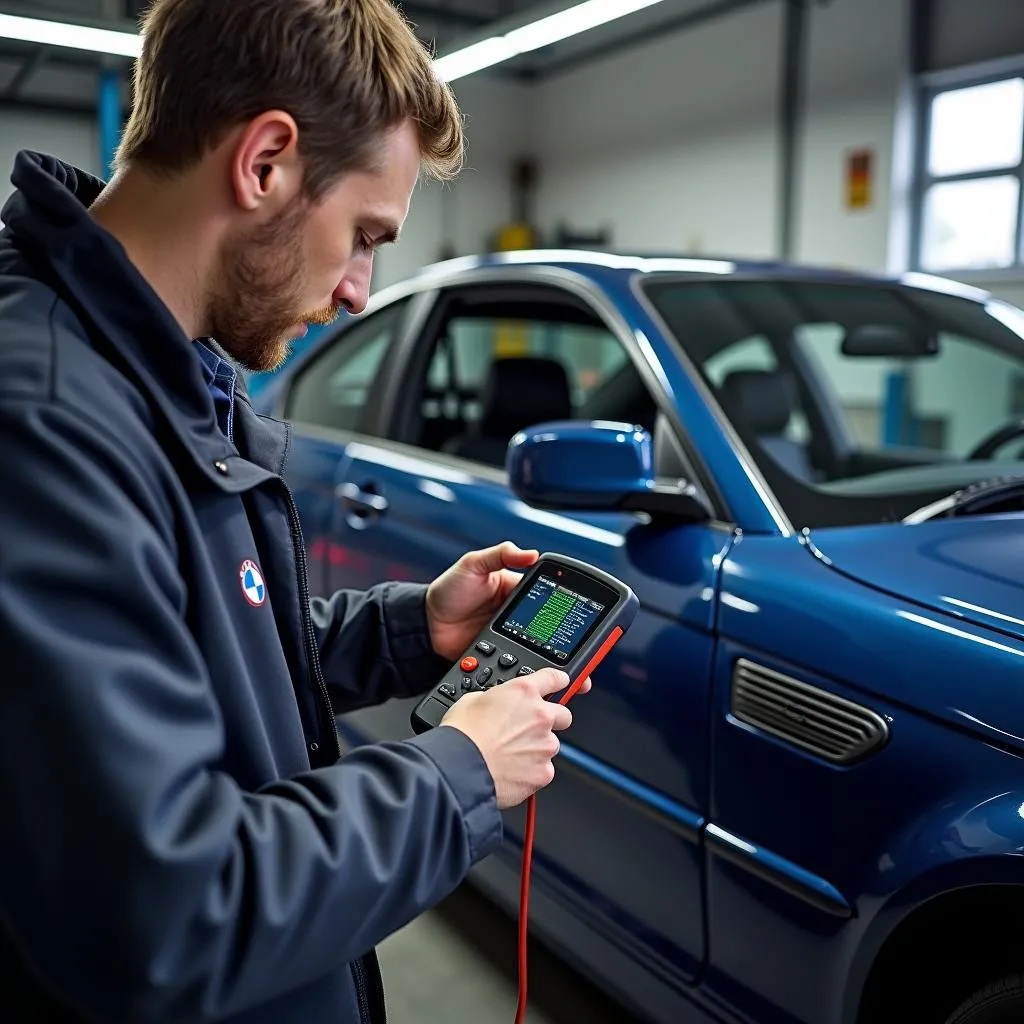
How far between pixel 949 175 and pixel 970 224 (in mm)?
390

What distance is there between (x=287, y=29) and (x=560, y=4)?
541 centimetres

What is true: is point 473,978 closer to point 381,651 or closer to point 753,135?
point 381,651


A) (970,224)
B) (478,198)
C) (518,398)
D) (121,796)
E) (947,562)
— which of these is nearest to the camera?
(121,796)

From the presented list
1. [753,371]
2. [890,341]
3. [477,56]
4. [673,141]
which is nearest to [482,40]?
[477,56]

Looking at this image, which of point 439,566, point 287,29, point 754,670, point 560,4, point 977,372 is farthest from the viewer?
point 977,372

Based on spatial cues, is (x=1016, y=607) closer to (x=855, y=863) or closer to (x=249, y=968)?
→ (x=855, y=863)

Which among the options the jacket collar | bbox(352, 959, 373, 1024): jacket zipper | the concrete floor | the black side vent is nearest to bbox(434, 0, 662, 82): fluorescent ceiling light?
the concrete floor

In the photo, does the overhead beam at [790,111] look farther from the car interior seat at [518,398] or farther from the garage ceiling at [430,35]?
the car interior seat at [518,398]

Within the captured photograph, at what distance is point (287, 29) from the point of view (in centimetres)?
75

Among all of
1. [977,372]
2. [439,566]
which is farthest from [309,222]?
[977,372]

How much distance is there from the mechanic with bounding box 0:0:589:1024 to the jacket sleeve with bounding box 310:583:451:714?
0.21 meters

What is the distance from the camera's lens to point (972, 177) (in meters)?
7.01

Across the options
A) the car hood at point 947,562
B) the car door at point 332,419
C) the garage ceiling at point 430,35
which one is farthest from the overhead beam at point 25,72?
the car hood at point 947,562

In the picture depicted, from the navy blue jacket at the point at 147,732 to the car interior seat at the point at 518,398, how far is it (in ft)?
5.76
